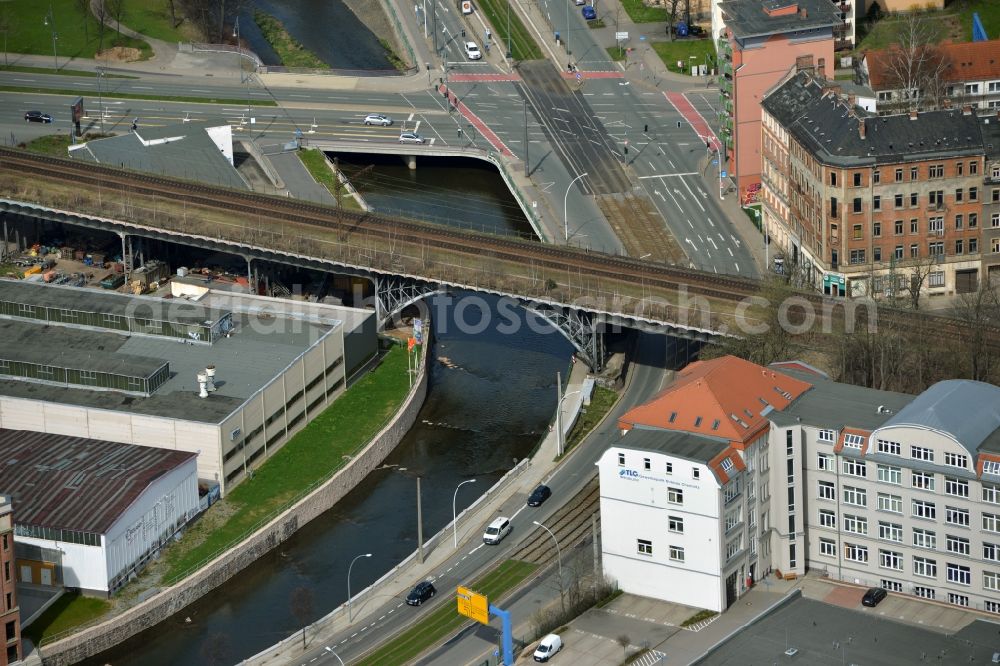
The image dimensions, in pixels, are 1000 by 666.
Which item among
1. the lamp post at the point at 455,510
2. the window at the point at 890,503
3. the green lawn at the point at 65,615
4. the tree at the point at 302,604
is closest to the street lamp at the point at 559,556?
the lamp post at the point at 455,510

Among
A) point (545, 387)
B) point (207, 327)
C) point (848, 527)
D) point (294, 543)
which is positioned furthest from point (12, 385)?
point (848, 527)

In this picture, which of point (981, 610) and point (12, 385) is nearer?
point (981, 610)

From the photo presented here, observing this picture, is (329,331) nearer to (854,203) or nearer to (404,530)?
(404,530)

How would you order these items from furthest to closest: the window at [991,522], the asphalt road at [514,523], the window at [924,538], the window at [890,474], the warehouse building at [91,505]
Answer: the warehouse building at [91,505]
the window at [890,474]
the asphalt road at [514,523]
the window at [924,538]
the window at [991,522]

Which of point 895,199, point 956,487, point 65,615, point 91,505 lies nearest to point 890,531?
point 956,487

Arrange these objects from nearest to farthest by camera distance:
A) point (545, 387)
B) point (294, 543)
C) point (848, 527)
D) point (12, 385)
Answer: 1. point (848, 527)
2. point (294, 543)
3. point (12, 385)
4. point (545, 387)

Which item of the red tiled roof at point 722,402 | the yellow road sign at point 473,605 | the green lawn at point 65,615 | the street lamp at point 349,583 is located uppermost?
the red tiled roof at point 722,402

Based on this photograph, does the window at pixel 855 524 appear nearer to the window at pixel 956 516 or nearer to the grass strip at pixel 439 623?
the window at pixel 956 516
